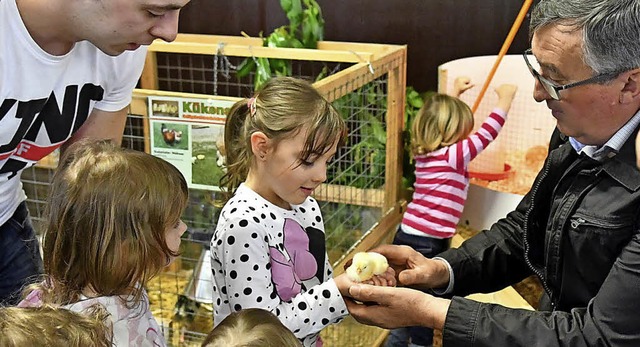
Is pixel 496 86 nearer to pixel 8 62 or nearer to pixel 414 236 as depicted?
pixel 414 236

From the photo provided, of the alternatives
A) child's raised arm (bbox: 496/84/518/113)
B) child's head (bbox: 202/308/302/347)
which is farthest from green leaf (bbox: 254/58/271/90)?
child's head (bbox: 202/308/302/347)

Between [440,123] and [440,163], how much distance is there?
0.47 ft

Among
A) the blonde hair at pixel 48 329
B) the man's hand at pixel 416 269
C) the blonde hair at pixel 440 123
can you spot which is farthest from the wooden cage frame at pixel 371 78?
the blonde hair at pixel 48 329

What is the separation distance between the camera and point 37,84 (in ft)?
4.36

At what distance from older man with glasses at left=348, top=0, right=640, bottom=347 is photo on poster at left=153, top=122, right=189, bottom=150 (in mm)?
722

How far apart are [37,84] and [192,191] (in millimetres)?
1091

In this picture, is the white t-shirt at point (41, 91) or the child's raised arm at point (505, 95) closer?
the white t-shirt at point (41, 91)

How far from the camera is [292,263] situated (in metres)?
1.51

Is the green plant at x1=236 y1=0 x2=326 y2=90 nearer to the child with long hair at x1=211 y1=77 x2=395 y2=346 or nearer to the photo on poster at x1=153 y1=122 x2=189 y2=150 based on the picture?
the photo on poster at x1=153 y1=122 x2=189 y2=150

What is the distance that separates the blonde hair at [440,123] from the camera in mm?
2715

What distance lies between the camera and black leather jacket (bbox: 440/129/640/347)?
134 cm

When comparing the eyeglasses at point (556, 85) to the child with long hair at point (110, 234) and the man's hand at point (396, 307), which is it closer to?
the man's hand at point (396, 307)

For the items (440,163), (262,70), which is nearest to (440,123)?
(440,163)

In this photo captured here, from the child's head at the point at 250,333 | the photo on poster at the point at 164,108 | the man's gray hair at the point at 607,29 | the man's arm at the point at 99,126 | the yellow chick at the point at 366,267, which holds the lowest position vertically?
the yellow chick at the point at 366,267
